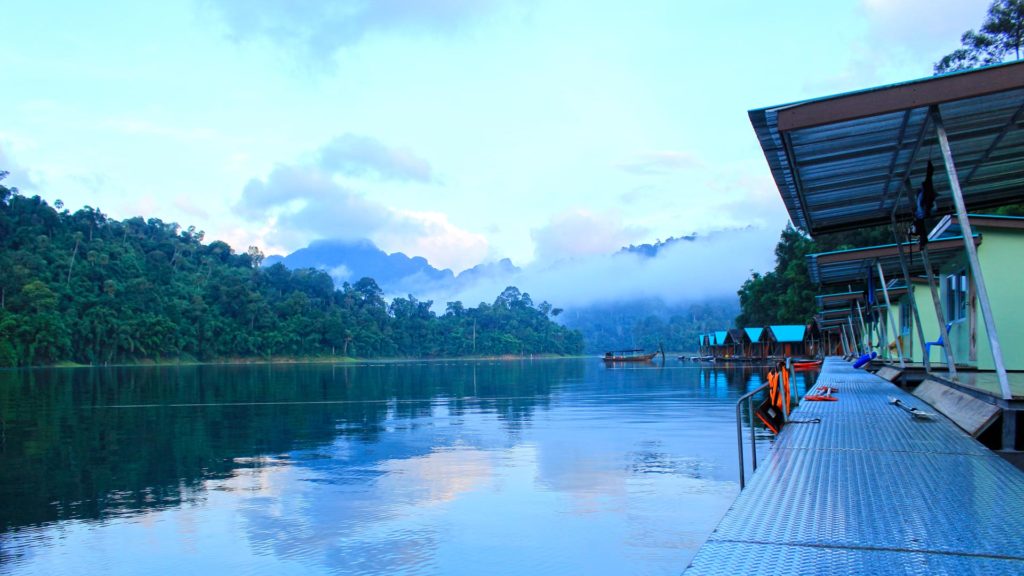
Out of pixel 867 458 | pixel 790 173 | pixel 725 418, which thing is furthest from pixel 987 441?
pixel 725 418

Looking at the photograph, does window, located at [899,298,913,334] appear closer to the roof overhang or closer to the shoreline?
the roof overhang

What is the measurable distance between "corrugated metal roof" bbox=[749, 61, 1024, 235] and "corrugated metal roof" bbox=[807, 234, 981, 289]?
2761 millimetres

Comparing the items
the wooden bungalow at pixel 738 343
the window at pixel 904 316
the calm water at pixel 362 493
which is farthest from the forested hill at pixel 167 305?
the window at pixel 904 316

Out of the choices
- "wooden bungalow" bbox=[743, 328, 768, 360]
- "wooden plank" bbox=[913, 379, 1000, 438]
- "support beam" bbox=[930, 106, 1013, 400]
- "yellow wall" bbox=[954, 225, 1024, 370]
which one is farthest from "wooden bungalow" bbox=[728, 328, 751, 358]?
"support beam" bbox=[930, 106, 1013, 400]

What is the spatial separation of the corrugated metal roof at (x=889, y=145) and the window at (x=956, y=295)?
389cm

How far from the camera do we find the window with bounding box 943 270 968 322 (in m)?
14.9

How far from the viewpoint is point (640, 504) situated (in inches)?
378

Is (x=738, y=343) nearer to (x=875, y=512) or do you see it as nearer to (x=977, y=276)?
(x=977, y=276)

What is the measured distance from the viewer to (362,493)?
33.8 feet

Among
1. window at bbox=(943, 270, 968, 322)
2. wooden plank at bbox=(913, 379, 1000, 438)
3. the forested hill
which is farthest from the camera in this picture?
the forested hill

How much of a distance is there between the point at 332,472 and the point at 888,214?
871 cm

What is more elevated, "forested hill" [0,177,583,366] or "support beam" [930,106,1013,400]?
"forested hill" [0,177,583,366]

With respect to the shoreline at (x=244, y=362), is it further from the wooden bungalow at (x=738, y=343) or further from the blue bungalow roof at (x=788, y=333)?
the blue bungalow roof at (x=788, y=333)

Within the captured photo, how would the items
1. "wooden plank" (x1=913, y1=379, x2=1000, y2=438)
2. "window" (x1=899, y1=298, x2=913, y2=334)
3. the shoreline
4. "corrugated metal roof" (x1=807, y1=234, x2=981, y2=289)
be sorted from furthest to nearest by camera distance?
1. the shoreline
2. "window" (x1=899, y1=298, x2=913, y2=334)
3. "corrugated metal roof" (x1=807, y1=234, x2=981, y2=289)
4. "wooden plank" (x1=913, y1=379, x2=1000, y2=438)
